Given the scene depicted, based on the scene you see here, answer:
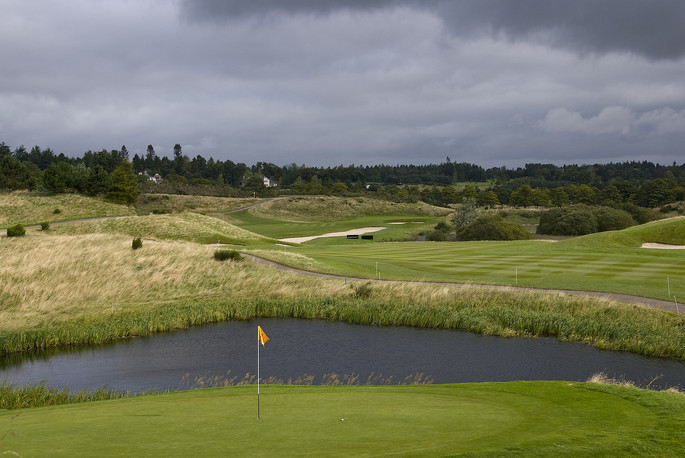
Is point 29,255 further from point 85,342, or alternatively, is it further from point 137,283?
point 85,342

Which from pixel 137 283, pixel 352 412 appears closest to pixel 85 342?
pixel 137 283

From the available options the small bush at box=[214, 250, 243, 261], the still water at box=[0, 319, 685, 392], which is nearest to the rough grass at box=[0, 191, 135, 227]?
A: the small bush at box=[214, 250, 243, 261]

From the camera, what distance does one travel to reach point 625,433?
827 cm

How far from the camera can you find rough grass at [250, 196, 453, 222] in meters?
105

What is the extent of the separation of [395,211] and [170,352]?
3596 inches

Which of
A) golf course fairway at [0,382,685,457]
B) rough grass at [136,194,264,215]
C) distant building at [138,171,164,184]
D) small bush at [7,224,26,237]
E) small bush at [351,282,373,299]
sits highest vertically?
distant building at [138,171,164,184]

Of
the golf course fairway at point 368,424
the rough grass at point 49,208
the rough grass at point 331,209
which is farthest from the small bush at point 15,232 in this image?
the rough grass at point 331,209

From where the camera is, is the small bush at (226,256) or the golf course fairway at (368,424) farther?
the small bush at (226,256)

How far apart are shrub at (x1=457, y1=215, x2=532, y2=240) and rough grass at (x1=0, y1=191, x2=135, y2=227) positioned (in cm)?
4347

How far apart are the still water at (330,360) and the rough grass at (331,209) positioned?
78.4 m

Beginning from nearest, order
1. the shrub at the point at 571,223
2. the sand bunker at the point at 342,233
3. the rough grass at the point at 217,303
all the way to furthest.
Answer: the rough grass at the point at 217,303 < the sand bunker at the point at 342,233 < the shrub at the point at 571,223

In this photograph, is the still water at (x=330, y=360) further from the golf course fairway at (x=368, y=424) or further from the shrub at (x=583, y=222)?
the shrub at (x=583, y=222)

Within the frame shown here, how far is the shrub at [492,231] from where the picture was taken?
65.4m

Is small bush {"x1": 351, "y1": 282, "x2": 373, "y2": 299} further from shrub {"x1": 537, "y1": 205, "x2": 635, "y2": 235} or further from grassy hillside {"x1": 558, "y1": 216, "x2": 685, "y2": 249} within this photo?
shrub {"x1": 537, "y1": 205, "x2": 635, "y2": 235}
